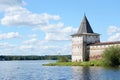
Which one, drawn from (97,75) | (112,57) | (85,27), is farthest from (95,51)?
(97,75)

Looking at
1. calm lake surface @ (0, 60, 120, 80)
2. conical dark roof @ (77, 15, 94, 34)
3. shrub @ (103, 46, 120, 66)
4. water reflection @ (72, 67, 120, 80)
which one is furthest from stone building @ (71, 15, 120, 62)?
water reflection @ (72, 67, 120, 80)

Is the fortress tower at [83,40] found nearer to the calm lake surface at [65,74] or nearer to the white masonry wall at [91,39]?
the white masonry wall at [91,39]

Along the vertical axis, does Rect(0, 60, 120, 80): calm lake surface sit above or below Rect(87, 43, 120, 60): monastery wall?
below

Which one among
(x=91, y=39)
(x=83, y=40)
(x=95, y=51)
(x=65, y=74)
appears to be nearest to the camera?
(x=65, y=74)

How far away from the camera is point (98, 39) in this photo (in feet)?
192

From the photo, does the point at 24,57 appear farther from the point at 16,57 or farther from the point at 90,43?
the point at 90,43

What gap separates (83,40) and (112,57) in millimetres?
12695

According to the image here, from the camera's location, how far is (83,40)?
56812 mm

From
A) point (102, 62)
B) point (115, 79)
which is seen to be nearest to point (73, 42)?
point (102, 62)

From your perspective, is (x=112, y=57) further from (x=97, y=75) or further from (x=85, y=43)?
(x=97, y=75)

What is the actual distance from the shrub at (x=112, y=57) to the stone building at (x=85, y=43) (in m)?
9.30

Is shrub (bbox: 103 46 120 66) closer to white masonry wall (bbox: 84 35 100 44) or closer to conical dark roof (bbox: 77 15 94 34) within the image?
white masonry wall (bbox: 84 35 100 44)

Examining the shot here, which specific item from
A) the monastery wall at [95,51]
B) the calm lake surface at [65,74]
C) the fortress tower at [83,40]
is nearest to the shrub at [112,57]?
the calm lake surface at [65,74]

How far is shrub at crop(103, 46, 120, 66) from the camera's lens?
44.7 meters
